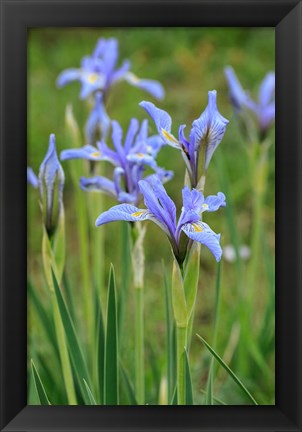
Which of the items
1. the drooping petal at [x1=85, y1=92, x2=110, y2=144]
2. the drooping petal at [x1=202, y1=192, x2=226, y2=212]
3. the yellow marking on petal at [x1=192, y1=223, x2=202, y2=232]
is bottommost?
the yellow marking on petal at [x1=192, y1=223, x2=202, y2=232]

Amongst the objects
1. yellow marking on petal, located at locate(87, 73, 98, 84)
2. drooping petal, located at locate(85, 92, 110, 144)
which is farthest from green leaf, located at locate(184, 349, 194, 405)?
yellow marking on petal, located at locate(87, 73, 98, 84)

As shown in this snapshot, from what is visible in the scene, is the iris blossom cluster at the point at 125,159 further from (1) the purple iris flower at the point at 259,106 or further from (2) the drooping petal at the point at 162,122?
(1) the purple iris flower at the point at 259,106

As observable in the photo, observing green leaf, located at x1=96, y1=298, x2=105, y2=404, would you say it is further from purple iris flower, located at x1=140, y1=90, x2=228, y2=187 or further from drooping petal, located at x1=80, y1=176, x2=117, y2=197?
purple iris flower, located at x1=140, y1=90, x2=228, y2=187

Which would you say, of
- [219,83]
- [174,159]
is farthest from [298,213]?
[219,83]

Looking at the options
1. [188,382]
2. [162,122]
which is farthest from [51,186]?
[188,382]

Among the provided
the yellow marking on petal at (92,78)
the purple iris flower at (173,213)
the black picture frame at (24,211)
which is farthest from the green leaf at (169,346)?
the yellow marking on petal at (92,78)
